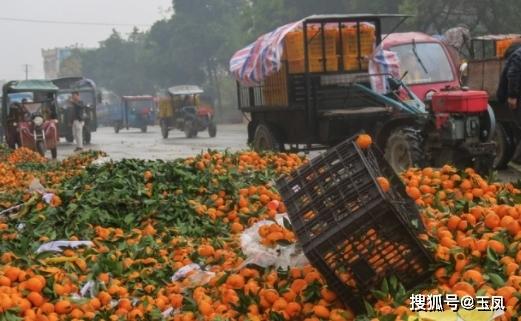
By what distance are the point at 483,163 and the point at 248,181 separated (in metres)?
3.69

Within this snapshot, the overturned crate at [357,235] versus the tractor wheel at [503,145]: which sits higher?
the overturned crate at [357,235]

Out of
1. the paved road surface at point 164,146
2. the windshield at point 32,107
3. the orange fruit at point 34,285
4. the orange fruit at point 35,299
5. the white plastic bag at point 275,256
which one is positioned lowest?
the paved road surface at point 164,146

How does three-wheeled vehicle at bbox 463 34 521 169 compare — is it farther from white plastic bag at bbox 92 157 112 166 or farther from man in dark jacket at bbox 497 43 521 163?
white plastic bag at bbox 92 157 112 166

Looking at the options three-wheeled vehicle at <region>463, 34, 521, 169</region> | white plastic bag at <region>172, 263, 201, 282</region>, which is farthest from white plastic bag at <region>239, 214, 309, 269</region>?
three-wheeled vehicle at <region>463, 34, 521, 169</region>

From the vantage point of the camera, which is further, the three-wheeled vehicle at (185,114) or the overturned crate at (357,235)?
the three-wheeled vehicle at (185,114)

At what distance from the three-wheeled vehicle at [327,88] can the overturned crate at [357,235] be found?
664cm

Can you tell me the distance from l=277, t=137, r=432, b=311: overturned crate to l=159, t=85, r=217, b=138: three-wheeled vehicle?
3063cm

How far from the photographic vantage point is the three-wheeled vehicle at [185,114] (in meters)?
34.8

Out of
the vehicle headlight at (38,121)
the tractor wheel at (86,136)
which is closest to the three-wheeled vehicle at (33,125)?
the vehicle headlight at (38,121)

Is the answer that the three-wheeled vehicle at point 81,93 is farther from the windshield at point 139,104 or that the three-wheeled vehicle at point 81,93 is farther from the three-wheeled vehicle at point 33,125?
the windshield at point 139,104

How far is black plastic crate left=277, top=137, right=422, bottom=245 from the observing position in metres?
3.90

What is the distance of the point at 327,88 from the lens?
43.7 ft

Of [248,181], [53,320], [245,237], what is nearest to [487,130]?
[248,181]

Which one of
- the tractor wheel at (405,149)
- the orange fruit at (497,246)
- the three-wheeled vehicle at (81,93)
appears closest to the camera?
the orange fruit at (497,246)
